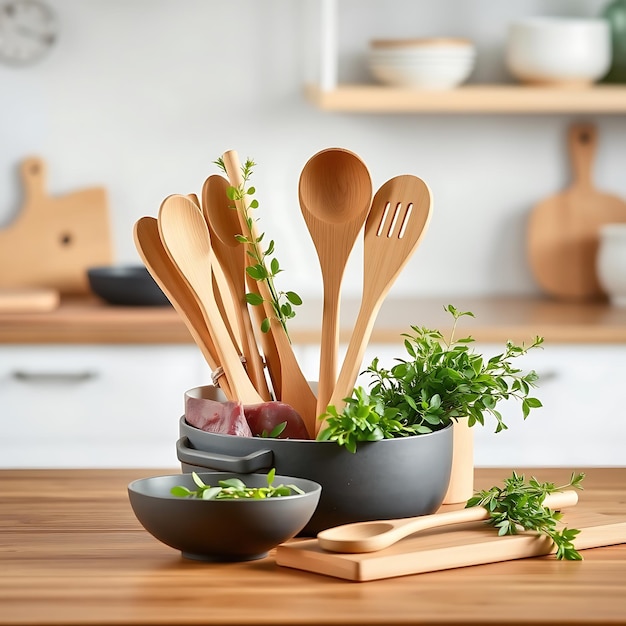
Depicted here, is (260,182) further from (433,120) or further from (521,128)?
(521,128)

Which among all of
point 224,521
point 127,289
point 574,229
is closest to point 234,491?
point 224,521

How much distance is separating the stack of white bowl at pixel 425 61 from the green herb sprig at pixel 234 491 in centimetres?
194

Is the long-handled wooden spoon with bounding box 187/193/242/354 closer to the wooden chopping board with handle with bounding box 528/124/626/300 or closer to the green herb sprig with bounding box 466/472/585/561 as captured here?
the green herb sprig with bounding box 466/472/585/561

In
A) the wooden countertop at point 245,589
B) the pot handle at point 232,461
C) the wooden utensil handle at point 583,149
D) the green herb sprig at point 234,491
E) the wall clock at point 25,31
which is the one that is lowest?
the wooden countertop at point 245,589

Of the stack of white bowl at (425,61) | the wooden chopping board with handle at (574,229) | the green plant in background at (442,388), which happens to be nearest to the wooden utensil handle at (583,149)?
the wooden chopping board with handle at (574,229)

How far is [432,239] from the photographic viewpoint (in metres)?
3.15

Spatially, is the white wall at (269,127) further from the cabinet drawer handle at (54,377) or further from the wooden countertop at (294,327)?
the cabinet drawer handle at (54,377)

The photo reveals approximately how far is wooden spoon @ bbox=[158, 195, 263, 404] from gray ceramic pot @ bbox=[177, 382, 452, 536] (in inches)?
3.4

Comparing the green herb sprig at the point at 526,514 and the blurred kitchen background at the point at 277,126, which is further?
the blurred kitchen background at the point at 277,126

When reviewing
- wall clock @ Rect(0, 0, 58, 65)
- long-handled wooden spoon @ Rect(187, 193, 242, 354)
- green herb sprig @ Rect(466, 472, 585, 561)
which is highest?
wall clock @ Rect(0, 0, 58, 65)

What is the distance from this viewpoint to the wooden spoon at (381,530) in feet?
3.25

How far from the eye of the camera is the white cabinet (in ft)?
8.29

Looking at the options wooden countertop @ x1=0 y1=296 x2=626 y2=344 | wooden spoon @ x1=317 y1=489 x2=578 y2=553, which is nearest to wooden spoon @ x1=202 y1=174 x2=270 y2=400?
wooden spoon @ x1=317 y1=489 x2=578 y2=553

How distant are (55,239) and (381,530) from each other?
2177 millimetres
